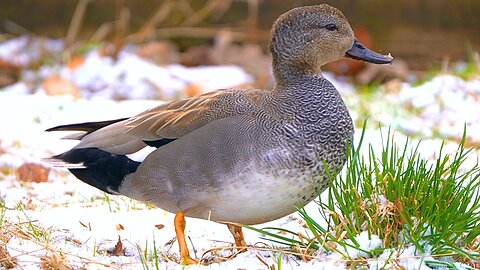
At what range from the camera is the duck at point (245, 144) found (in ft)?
11.9

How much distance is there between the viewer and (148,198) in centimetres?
392

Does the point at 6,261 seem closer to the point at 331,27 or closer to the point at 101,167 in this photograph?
the point at 101,167

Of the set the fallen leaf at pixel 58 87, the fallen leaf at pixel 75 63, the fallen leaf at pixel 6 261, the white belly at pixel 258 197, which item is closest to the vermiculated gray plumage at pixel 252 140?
the white belly at pixel 258 197

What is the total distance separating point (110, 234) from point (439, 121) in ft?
11.7

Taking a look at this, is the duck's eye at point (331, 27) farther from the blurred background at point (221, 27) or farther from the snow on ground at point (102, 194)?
the blurred background at point (221, 27)

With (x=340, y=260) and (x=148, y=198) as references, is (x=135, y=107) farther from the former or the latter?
(x=340, y=260)

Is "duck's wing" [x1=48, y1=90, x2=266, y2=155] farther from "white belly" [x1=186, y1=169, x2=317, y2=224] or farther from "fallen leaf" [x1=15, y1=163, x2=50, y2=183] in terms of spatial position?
"fallen leaf" [x1=15, y1=163, x2=50, y2=183]

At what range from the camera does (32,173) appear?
5.39 metres

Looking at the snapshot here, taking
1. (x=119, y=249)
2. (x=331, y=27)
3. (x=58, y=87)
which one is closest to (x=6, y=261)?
(x=119, y=249)

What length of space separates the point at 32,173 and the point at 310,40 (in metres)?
2.17

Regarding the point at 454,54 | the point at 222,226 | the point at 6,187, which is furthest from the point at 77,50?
the point at 222,226

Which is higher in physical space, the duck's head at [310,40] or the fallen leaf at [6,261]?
the duck's head at [310,40]

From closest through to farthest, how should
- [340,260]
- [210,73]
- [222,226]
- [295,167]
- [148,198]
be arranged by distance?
[340,260]
[295,167]
[148,198]
[222,226]
[210,73]

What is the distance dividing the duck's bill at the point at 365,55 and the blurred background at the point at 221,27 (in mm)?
5027
